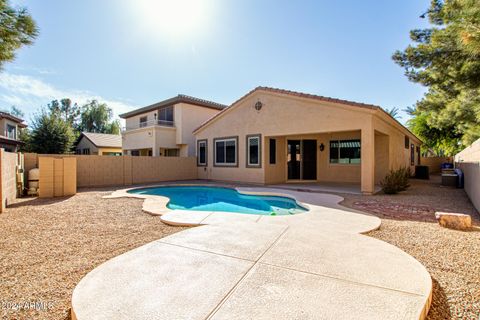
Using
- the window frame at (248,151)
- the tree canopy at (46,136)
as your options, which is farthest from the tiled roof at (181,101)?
the tree canopy at (46,136)

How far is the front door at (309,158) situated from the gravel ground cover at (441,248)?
7510 millimetres

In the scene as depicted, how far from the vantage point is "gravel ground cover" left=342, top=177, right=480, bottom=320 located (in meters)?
2.67

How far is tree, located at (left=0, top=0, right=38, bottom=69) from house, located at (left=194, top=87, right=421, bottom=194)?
10.4 m

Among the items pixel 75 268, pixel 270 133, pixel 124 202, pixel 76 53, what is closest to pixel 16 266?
pixel 75 268

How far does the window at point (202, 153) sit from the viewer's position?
17734mm

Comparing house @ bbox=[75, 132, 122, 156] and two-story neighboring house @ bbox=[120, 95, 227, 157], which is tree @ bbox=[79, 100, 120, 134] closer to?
house @ bbox=[75, 132, 122, 156]

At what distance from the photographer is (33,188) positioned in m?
10.9

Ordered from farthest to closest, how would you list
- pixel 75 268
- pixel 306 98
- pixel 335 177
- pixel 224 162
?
1. pixel 224 162
2. pixel 335 177
3. pixel 306 98
4. pixel 75 268

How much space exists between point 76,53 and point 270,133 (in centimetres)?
1210

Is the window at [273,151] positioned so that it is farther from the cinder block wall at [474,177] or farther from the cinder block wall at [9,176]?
the cinder block wall at [9,176]

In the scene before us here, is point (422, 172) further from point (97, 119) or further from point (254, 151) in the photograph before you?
point (97, 119)

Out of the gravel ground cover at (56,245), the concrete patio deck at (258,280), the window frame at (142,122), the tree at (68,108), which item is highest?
the tree at (68,108)

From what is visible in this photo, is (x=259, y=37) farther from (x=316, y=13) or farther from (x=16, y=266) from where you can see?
(x=16, y=266)

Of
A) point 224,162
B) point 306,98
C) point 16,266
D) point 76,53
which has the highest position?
point 76,53
